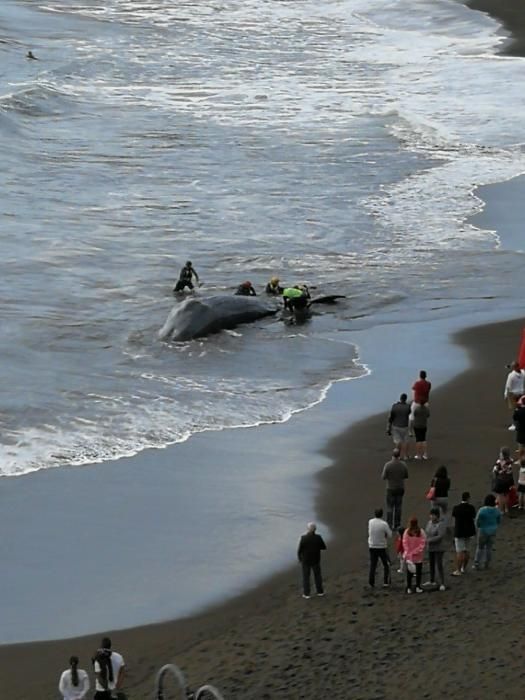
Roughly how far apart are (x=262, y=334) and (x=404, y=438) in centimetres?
928

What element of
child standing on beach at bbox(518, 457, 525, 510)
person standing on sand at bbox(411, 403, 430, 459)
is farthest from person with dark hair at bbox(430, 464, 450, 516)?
person standing on sand at bbox(411, 403, 430, 459)

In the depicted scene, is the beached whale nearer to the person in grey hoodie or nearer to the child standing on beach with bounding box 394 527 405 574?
the child standing on beach with bounding box 394 527 405 574

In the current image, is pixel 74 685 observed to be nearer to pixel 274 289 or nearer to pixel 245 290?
pixel 245 290

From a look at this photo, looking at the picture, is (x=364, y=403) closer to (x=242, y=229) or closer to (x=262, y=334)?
(x=262, y=334)

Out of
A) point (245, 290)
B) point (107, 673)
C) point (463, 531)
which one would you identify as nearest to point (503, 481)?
point (463, 531)

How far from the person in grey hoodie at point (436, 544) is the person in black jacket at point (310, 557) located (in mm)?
1278

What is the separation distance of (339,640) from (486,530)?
261 cm

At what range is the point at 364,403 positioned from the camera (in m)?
27.4

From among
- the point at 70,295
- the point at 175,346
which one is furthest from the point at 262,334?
the point at 70,295

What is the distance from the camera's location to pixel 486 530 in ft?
61.7

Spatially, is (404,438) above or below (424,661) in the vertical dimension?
above

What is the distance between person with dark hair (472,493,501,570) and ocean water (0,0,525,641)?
288 centimetres

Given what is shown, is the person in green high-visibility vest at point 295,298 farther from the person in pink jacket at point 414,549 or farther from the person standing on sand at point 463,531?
the person in pink jacket at point 414,549

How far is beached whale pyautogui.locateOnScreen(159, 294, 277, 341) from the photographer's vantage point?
32.2 m
